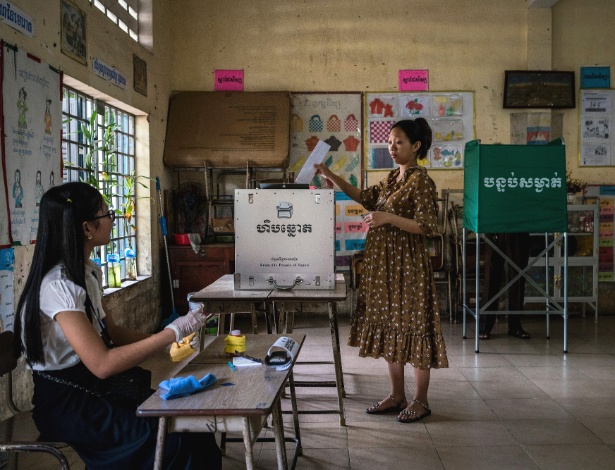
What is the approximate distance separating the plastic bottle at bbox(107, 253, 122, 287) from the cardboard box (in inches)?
65.5

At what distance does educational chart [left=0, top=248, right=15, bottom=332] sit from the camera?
129 inches

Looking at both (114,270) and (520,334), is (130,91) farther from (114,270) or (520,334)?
(520,334)

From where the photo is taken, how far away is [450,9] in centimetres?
697

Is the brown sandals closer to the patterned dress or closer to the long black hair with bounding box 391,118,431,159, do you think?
the patterned dress

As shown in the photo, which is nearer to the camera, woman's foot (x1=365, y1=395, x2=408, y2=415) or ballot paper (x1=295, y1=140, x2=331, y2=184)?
ballot paper (x1=295, y1=140, x2=331, y2=184)

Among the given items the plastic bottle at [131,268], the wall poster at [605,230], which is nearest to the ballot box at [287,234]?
the plastic bottle at [131,268]

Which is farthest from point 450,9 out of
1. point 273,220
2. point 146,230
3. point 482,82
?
point 273,220

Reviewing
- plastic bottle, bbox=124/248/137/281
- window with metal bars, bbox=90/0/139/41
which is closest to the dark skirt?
window with metal bars, bbox=90/0/139/41

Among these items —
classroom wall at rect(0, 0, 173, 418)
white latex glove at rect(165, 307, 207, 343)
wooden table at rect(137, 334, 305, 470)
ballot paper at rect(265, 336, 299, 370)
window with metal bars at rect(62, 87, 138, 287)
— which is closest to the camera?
wooden table at rect(137, 334, 305, 470)

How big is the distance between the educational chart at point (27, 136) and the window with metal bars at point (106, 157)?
0.36 m

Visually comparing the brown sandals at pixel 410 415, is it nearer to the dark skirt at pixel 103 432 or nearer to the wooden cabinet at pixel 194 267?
the dark skirt at pixel 103 432

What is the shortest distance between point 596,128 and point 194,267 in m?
4.77

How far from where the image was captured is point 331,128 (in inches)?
275

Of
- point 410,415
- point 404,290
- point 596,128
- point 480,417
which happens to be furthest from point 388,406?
point 596,128
